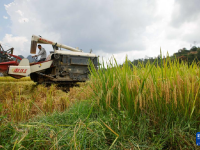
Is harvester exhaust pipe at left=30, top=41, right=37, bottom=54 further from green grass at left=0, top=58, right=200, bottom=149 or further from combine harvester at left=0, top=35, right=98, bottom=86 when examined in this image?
green grass at left=0, top=58, right=200, bottom=149

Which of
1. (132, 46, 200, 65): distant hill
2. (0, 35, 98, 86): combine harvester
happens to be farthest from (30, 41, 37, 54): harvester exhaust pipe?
(132, 46, 200, 65): distant hill

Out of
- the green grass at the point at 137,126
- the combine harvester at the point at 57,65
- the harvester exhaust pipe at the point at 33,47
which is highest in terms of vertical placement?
the harvester exhaust pipe at the point at 33,47

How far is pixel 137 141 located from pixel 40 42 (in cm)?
797

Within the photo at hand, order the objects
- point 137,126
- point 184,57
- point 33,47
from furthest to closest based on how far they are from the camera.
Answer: point 184,57 < point 33,47 < point 137,126

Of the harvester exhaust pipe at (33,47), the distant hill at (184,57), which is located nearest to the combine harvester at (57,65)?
the harvester exhaust pipe at (33,47)

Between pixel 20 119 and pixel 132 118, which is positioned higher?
pixel 132 118

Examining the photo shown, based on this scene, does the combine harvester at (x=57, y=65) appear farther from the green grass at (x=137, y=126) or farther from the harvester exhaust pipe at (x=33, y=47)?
the green grass at (x=137, y=126)

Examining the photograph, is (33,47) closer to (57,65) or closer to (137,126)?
(57,65)

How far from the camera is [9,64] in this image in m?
6.86

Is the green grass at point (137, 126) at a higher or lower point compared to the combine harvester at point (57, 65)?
lower

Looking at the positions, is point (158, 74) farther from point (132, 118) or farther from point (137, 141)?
point (137, 141)

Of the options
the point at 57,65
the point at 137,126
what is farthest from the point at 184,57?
the point at 137,126

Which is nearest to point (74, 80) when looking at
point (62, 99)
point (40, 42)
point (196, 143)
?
point (40, 42)

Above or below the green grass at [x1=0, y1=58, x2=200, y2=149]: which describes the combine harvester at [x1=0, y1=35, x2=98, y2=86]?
above
